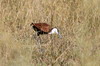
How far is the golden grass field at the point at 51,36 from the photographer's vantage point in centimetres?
350

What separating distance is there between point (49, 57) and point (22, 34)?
37.2 inches

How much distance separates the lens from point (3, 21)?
16.6 ft

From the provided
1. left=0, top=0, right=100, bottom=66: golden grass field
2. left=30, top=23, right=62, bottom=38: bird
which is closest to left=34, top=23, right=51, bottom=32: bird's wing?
left=30, top=23, right=62, bottom=38: bird

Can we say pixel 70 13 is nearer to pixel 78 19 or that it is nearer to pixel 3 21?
pixel 78 19

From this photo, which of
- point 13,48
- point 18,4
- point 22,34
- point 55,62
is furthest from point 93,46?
point 18,4

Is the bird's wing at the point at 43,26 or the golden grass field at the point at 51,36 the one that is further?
the bird's wing at the point at 43,26

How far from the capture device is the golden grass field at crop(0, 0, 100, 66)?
3.50 m

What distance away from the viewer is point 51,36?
499 cm

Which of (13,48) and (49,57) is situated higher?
(13,48)

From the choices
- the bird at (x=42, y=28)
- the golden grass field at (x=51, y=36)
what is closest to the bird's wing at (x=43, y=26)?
the bird at (x=42, y=28)

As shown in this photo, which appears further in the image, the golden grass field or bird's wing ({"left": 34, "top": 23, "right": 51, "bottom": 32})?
bird's wing ({"left": 34, "top": 23, "right": 51, "bottom": 32})

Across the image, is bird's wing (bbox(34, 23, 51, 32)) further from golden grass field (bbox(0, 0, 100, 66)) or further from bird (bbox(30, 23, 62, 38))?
golden grass field (bbox(0, 0, 100, 66))

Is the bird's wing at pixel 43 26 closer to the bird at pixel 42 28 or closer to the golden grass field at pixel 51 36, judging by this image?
the bird at pixel 42 28

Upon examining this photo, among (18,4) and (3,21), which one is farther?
(18,4)
